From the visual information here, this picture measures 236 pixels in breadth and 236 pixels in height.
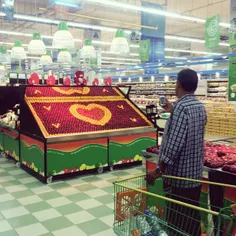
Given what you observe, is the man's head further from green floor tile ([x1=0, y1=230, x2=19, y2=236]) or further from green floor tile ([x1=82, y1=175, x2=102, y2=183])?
green floor tile ([x1=82, y1=175, x2=102, y2=183])

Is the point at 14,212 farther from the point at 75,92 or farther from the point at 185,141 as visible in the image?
the point at 75,92

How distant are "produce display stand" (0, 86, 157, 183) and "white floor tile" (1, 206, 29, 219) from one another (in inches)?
43.0

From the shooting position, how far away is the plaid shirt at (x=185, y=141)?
2.25 metres

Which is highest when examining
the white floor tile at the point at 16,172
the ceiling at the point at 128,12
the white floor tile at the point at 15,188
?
the ceiling at the point at 128,12

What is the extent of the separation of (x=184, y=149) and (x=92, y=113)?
416 cm

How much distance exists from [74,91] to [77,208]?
10.3 ft

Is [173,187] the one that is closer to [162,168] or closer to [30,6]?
[162,168]

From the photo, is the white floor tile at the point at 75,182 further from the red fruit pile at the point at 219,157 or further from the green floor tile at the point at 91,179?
the red fruit pile at the point at 219,157

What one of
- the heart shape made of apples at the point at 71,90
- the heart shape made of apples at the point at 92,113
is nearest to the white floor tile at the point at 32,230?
the heart shape made of apples at the point at 92,113

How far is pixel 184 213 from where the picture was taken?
2250mm

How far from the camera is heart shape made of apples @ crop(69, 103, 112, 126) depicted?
6.08m

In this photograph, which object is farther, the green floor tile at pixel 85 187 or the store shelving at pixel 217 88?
the store shelving at pixel 217 88

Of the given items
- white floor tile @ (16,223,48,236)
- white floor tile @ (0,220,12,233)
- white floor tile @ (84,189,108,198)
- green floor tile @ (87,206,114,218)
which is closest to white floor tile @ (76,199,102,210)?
green floor tile @ (87,206,114,218)

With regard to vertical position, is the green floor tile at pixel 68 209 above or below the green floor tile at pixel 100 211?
below
